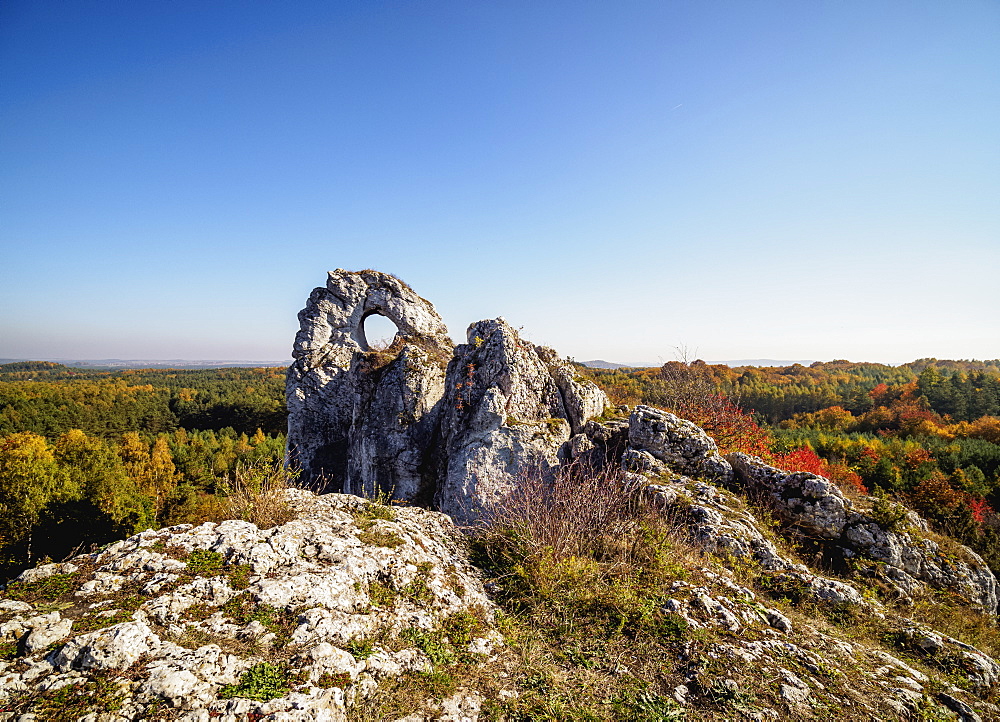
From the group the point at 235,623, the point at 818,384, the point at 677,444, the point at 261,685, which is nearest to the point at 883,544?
the point at 677,444

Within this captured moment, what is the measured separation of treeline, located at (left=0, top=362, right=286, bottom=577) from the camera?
27.1 ft

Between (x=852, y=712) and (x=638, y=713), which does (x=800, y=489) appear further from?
(x=638, y=713)

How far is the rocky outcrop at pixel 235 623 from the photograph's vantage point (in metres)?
2.78

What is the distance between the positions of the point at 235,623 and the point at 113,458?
23.2 meters

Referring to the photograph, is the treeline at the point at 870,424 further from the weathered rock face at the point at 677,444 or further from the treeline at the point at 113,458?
the treeline at the point at 113,458

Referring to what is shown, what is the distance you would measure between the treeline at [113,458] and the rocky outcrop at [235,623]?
61.5 inches

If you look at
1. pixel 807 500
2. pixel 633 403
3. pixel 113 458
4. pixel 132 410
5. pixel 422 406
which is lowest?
pixel 132 410

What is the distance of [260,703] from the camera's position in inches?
114

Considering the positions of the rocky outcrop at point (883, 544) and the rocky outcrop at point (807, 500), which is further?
the rocky outcrop at point (807, 500)

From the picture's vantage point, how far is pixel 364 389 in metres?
16.1

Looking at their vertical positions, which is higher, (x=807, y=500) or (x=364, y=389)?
(x=364, y=389)

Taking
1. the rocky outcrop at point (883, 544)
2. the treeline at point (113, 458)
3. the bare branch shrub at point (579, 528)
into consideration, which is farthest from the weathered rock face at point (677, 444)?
the treeline at point (113, 458)

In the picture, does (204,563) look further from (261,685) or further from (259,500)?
(261,685)

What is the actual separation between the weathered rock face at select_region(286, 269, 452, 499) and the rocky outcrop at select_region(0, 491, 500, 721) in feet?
22.5
